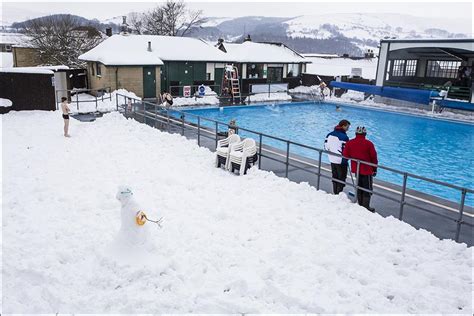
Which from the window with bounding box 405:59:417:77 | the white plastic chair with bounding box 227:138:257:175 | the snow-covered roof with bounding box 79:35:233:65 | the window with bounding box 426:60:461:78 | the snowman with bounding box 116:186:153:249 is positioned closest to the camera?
the snowman with bounding box 116:186:153:249

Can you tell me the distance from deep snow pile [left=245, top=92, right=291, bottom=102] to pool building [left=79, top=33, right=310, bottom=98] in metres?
2.30

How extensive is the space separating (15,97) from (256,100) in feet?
56.8

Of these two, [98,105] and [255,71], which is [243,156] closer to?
[98,105]

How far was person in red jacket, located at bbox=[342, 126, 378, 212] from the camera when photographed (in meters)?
8.48

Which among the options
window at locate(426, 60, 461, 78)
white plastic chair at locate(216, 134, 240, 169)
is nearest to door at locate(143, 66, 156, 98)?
white plastic chair at locate(216, 134, 240, 169)

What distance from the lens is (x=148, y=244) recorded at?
6.39 metres

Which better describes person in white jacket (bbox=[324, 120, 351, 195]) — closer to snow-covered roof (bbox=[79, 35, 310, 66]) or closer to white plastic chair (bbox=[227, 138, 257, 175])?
white plastic chair (bbox=[227, 138, 257, 175])

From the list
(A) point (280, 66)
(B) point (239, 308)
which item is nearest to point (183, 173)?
(B) point (239, 308)

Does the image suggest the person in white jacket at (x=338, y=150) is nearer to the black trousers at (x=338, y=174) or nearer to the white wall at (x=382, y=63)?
the black trousers at (x=338, y=174)

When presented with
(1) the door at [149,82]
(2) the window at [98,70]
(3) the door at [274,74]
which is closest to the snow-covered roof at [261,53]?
(3) the door at [274,74]

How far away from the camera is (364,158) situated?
8680mm

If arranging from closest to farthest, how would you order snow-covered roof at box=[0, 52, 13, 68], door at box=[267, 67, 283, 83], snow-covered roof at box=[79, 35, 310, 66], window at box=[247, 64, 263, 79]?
snow-covered roof at box=[79, 35, 310, 66]
window at box=[247, 64, 263, 79]
door at box=[267, 67, 283, 83]
snow-covered roof at box=[0, 52, 13, 68]

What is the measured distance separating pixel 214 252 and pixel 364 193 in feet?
12.4

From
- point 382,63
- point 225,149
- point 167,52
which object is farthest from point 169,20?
point 225,149
